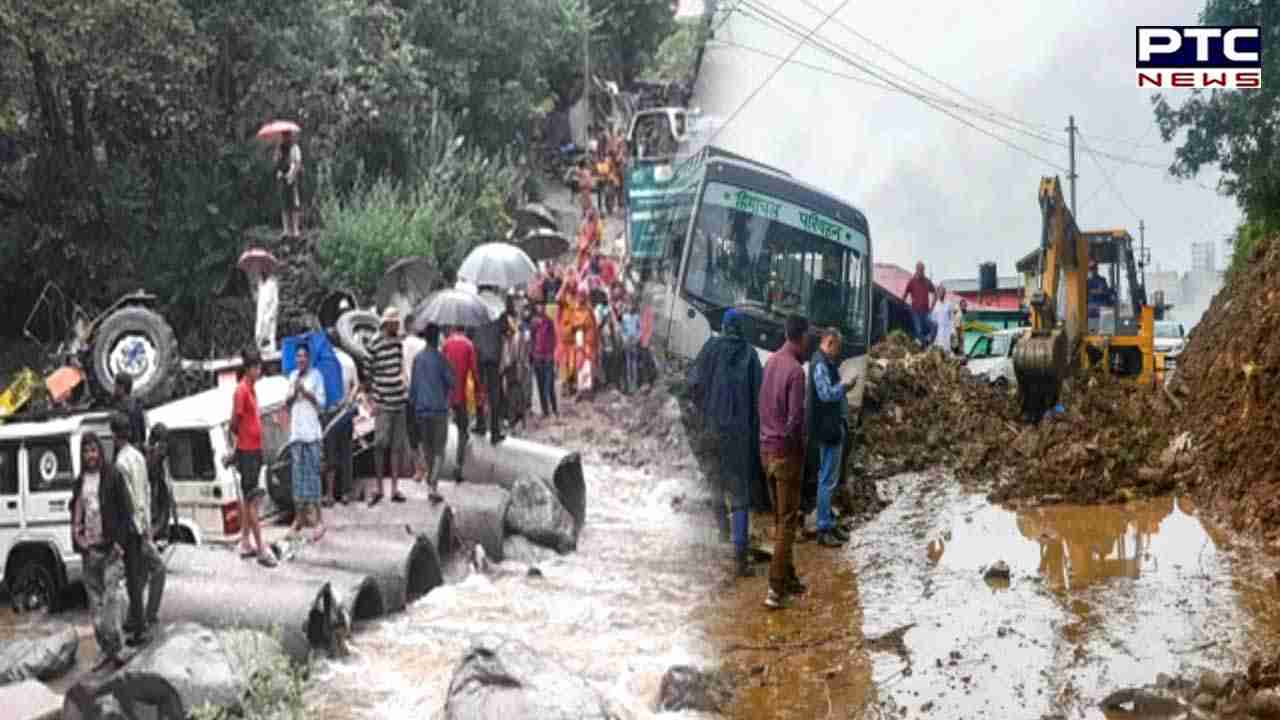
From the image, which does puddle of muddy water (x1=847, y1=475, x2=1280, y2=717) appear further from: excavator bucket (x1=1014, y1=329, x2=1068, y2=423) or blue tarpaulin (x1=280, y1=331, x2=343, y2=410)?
excavator bucket (x1=1014, y1=329, x2=1068, y2=423)

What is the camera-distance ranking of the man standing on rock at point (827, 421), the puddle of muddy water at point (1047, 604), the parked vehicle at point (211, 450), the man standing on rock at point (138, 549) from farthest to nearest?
the man standing on rock at point (827, 421) → the parked vehicle at point (211, 450) → the man standing on rock at point (138, 549) → the puddle of muddy water at point (1047, 604)

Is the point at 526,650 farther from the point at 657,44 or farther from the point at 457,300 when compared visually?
the point at 657,44

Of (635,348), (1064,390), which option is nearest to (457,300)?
(635,348)

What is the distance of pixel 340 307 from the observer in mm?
3465

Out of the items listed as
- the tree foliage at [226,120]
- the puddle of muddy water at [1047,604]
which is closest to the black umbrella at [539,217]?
the tree foliage at [226,120]

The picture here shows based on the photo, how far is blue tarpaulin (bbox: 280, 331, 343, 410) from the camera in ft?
11.1

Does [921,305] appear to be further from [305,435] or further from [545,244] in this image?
[305,435]

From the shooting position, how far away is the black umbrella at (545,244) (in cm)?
331

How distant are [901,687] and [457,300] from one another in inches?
51.8

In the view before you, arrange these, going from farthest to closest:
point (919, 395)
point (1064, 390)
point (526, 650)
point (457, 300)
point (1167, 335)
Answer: point (1167, 335) < point (1064, 390) < point (919, 395) < point (457, 300) < point (526, 650)

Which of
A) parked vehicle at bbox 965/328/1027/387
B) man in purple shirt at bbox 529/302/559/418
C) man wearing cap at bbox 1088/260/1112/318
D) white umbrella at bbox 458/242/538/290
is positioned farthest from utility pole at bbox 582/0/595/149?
man wearing cap at bbox 1088/260/1112/318

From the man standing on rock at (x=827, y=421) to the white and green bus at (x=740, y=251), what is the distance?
0.31 feet

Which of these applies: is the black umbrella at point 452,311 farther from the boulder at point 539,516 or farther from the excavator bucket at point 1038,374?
the excavator bucket at point 1038,374

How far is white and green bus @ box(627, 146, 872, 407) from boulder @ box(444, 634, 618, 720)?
694 mm
